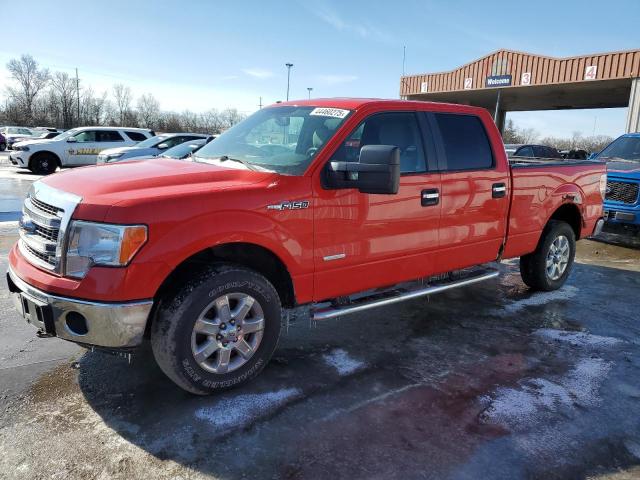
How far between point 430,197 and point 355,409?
1.85 metres

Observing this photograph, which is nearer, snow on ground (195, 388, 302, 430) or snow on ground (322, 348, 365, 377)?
snow on ground (195, 388, 302, 430)

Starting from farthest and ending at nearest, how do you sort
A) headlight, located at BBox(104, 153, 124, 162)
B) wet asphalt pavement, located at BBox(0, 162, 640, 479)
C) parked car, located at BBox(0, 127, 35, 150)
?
1. parked car, located at BBox(0, 127, 35, 150)
2. headlight, located at BBox(104, 153, 124, 162)
3. wet asphalt pavement, located at BBox(0, 162, 640, 479)

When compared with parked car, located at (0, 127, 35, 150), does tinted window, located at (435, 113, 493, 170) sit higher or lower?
lower

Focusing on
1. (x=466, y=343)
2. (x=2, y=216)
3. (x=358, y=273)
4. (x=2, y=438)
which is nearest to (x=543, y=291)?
(x=466, y=343)

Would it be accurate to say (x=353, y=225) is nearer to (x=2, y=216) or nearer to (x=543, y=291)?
(x=543, y=291)

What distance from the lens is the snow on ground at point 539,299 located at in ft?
17.3

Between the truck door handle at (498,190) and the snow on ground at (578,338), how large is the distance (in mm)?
1334

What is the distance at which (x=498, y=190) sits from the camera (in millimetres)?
4750

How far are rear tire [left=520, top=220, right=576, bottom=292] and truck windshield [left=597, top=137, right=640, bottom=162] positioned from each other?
507 cm

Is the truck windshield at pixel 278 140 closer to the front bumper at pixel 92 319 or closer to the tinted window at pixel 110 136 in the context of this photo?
the front bumper at pixel 92 319

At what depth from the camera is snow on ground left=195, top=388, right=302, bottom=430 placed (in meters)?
2.98

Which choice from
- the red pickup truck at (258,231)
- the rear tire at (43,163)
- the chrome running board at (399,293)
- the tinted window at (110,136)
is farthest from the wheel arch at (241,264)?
the rear tire at (43,163)

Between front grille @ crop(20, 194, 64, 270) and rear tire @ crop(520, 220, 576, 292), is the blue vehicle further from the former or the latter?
front grille @ crop(20, 194, 64, 270)

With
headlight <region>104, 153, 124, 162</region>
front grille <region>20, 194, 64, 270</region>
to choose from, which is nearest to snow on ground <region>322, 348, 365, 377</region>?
front grille <region>20, 194, 64, 270</region>
